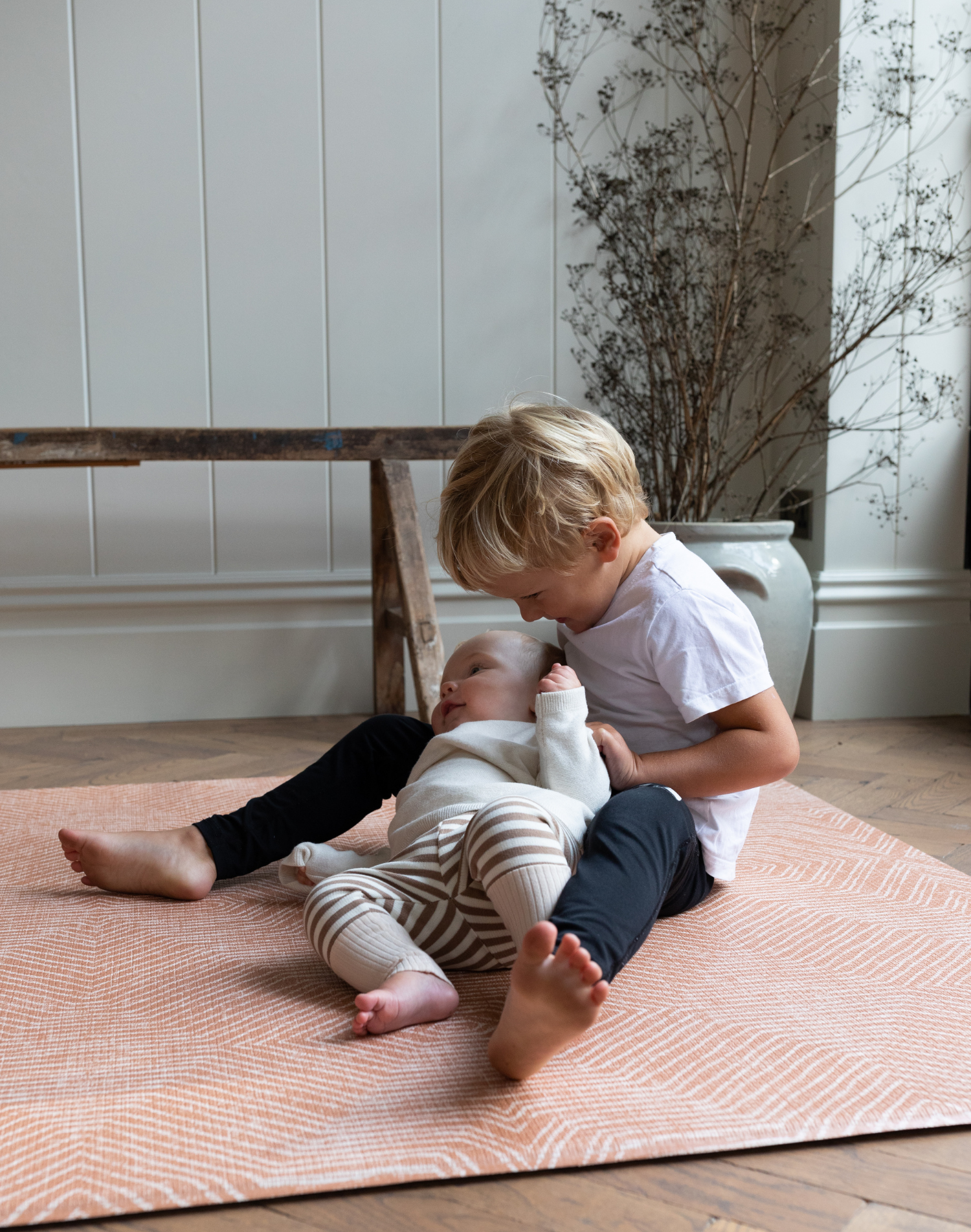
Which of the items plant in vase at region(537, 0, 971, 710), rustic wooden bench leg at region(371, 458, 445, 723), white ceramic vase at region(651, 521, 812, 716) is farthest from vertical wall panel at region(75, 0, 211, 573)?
white ceramic vase at region(651, 521, 812, 716)

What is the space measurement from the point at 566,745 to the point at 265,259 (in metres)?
1.49

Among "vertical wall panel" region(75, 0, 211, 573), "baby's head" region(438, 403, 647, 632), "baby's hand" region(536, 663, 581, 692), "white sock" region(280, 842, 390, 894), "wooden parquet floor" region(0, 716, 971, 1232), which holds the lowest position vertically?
"wooden parquet floor" region(0, 716, 971, 1232)

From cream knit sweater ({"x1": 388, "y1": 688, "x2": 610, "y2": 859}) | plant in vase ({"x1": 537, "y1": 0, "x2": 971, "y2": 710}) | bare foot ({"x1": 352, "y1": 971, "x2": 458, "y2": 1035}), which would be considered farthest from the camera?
plant in vase ({"x1": 537, "y1": 0, "x2": 971, "y2": 710})

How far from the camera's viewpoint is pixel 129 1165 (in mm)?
614

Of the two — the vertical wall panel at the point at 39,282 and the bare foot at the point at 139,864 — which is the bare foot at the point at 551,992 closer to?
the bare foot at the point at 139,864

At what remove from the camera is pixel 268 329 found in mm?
2076

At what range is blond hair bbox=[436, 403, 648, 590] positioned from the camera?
94 centimetres

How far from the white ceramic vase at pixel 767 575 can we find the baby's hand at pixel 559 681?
2.90 ft

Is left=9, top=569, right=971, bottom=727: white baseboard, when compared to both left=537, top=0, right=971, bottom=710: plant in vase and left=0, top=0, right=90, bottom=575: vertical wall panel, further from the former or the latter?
left=537, top=0, right=971, bottom=710: plant in vase

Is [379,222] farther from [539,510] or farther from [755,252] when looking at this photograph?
[539,510]

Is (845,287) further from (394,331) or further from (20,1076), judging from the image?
(20,1076)

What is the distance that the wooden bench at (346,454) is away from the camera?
1688 mm

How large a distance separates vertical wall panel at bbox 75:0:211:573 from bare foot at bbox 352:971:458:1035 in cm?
147

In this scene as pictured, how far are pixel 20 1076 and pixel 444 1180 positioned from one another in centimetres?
30
